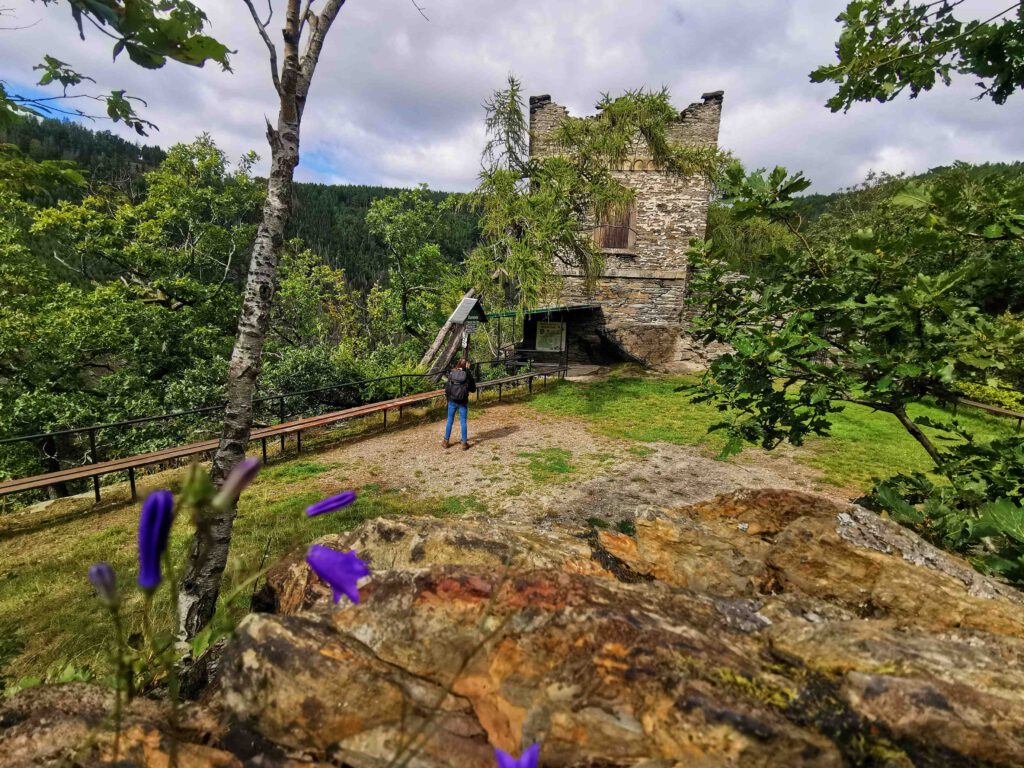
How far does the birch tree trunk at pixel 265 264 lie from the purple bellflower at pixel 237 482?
2.23 metres

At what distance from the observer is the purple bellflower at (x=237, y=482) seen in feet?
2.27

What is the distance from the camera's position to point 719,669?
1.39 metres

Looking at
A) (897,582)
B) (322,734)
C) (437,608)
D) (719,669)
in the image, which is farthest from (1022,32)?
(322,734)

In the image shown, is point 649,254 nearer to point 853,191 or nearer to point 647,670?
point 647,670

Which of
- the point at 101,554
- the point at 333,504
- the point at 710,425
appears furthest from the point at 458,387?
the point at 333,504

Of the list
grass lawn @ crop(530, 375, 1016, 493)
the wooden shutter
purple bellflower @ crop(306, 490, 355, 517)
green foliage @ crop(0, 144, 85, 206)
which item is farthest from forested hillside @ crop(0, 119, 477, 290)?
purple bellflower @ crop(306, 490, 355, 517)

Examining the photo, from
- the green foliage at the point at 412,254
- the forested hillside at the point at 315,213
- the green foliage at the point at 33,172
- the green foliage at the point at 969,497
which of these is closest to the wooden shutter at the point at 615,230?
the green foliage at the point at 412,254

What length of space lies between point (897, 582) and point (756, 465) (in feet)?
22.5

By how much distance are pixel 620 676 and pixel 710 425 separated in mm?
7729

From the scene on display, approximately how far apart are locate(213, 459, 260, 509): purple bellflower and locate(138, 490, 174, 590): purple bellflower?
90 millimetres

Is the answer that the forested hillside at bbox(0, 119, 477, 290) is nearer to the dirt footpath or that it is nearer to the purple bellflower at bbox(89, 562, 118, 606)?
the dirt footpath

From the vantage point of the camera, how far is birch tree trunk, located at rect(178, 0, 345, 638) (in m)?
2.66

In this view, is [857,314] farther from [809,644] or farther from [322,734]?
[322,734]

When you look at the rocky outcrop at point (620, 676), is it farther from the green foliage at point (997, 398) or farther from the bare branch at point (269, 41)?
the green foliage at point (997, 398)
